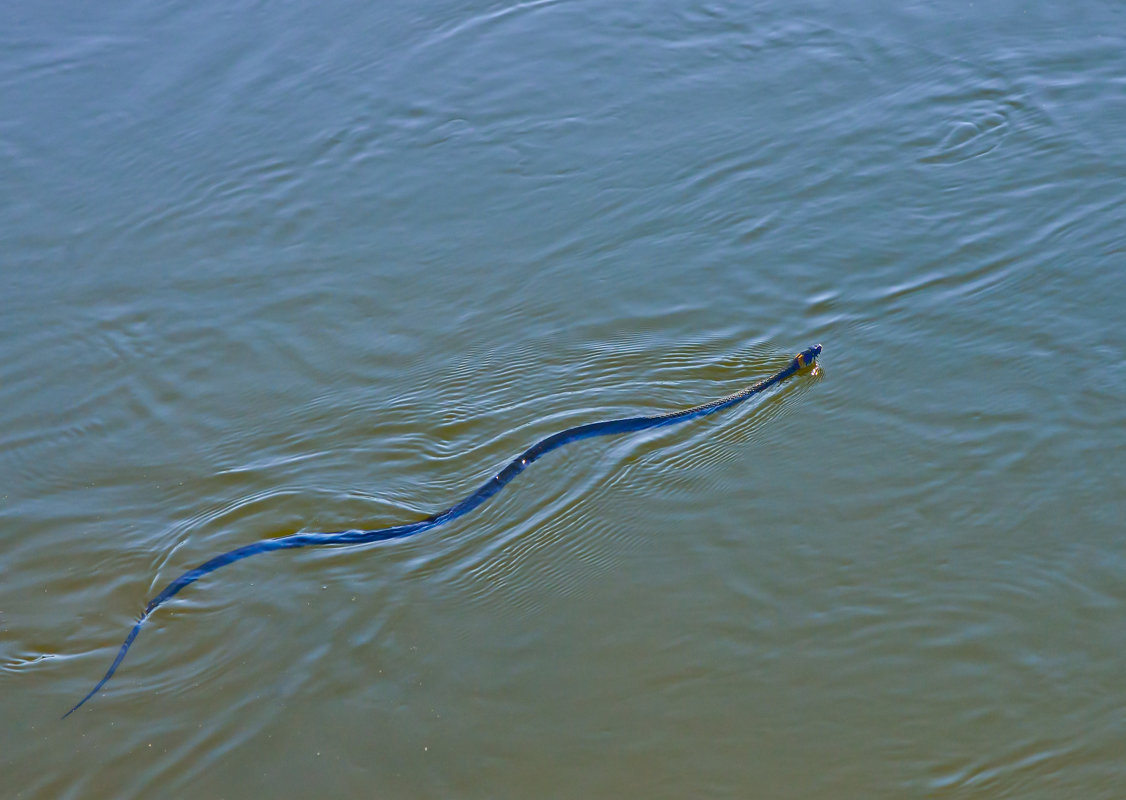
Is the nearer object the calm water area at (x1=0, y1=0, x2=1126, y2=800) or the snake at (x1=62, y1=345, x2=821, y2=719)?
the calm water area at (x1=0, y1=0, x2=1126, y2=800)

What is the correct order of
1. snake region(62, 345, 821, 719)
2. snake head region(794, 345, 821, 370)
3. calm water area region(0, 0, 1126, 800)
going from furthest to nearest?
snake head region(794, 345, 821, 370) → snake region(62, 345, 821, 719) → calm water area region(0, 0, 1126, 800)

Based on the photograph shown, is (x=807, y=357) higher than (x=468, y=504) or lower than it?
higher

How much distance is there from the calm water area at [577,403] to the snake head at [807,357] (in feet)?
0.23

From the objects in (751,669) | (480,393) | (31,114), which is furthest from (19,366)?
(751,669)

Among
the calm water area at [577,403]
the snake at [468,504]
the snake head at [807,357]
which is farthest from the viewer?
the snake head at [807,357]

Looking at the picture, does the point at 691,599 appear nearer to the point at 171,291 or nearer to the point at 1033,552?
the point at 1033,552

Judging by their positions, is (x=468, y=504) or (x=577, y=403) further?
(x=577, y=403)

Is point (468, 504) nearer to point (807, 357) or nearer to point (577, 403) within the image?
point (577, 403)

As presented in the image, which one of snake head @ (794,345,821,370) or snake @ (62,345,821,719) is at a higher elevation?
snake head @ (794,345,821,370)

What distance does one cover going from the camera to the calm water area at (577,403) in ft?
13.1

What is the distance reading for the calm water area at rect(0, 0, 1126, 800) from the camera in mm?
3980

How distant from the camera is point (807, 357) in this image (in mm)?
5535

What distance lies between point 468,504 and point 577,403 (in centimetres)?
93

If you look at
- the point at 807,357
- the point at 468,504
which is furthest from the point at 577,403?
the point at 807,357
